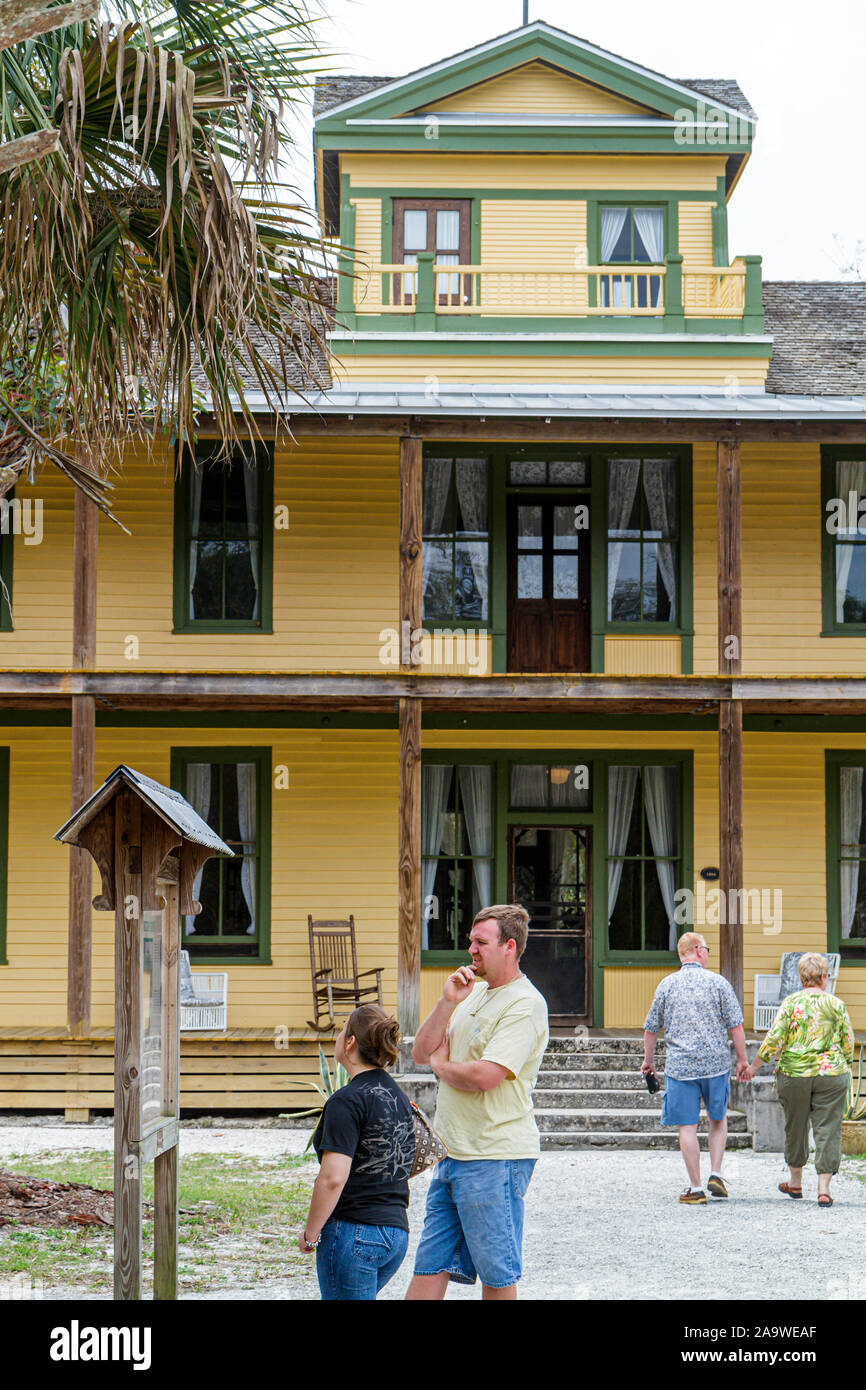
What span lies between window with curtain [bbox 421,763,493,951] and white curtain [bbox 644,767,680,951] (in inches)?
62.0

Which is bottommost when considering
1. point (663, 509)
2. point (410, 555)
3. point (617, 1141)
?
point (617, 1141)

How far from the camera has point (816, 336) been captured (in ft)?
56.8

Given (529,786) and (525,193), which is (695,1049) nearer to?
(529,786)

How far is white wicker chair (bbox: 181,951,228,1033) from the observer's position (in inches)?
539

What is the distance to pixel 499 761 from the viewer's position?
589 inches

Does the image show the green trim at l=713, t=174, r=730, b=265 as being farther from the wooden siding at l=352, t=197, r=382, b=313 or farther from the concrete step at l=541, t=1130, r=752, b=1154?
the concrete step at l=541, t=1130, r=752, b=1154

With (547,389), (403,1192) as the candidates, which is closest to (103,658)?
(547,389)

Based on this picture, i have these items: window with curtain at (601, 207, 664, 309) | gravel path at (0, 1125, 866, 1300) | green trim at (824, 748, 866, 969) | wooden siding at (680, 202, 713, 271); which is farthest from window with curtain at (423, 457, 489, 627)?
gravel path at (0, 1125, 866, 1300)

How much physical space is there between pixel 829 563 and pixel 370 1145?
11403 mm

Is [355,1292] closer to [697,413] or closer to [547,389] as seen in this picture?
[697,413]

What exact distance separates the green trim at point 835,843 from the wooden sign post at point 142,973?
9591mm

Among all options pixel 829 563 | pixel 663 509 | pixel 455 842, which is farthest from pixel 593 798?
pixel 829 563

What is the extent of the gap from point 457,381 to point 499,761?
13.1 feet

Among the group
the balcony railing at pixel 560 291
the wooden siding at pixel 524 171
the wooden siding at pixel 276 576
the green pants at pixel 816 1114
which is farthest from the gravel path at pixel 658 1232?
the wooden siding at pixel 524 171
